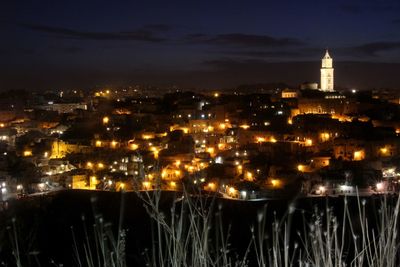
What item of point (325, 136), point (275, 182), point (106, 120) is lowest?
point (275, 182)

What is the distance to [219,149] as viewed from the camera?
1856cm

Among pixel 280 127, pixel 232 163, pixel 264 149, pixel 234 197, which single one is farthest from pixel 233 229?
pixel 280 127

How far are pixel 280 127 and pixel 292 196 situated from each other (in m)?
5.97

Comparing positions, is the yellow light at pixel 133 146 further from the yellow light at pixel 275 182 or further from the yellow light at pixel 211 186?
the yellow light at pixel 275 182

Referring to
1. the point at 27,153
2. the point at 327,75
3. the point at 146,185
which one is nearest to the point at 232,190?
the point at 146,185

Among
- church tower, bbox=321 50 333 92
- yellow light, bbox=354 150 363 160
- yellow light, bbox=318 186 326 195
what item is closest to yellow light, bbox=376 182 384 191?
yellow light, bbox=318 186 326 195

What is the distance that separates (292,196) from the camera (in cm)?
1335

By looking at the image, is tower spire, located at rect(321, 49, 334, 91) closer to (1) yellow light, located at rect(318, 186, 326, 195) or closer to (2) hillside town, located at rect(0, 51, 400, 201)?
(2) hillside town, located at rect(0, 51, 400, 201)

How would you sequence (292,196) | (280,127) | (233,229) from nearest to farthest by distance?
1. (233,229)
2. (292,196)
3. (280,127)

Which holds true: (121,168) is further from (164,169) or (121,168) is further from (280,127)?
(280,127)

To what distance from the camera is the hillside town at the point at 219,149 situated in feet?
46.4

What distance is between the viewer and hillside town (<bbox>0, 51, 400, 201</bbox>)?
1416 cm

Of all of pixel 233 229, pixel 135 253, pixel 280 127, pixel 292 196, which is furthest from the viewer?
pixel 280 127

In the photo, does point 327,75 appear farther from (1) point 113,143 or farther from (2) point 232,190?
(2) point 232,190
